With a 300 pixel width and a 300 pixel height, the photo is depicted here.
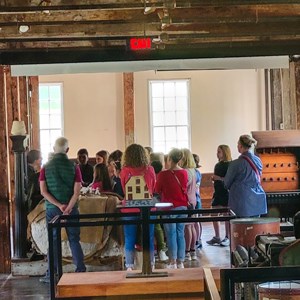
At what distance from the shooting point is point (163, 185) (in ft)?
21.7

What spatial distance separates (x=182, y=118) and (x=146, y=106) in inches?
33.1

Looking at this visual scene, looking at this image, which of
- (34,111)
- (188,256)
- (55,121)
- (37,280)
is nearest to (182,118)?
(55,121)

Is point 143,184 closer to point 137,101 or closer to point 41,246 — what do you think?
point 41,246

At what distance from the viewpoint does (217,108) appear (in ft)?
46.4

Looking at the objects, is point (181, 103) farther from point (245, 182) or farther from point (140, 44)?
point (245, 182)

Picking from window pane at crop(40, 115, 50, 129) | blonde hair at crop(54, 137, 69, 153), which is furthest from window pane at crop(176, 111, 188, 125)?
blonde hair at crop(54, 137, 69, 153)

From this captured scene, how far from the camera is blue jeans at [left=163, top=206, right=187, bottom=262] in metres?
6.75

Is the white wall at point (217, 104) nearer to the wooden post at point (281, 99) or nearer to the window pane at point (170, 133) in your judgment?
the window pane at point (170, 133)

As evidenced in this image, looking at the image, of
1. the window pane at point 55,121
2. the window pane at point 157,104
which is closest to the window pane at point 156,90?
the window pane at point 157,104

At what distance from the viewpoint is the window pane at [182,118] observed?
14289mm

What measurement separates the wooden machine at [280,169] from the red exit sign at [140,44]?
2315 mm

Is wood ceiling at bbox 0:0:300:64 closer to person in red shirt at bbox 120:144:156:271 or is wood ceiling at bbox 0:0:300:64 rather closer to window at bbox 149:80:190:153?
person in red shirt at bbox 120:144:156:271

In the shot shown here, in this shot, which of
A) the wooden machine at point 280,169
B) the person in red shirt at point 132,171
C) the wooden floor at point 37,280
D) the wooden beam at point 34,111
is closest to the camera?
the person in red shirt at point 132,171

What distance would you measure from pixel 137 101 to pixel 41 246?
7.37 metres
